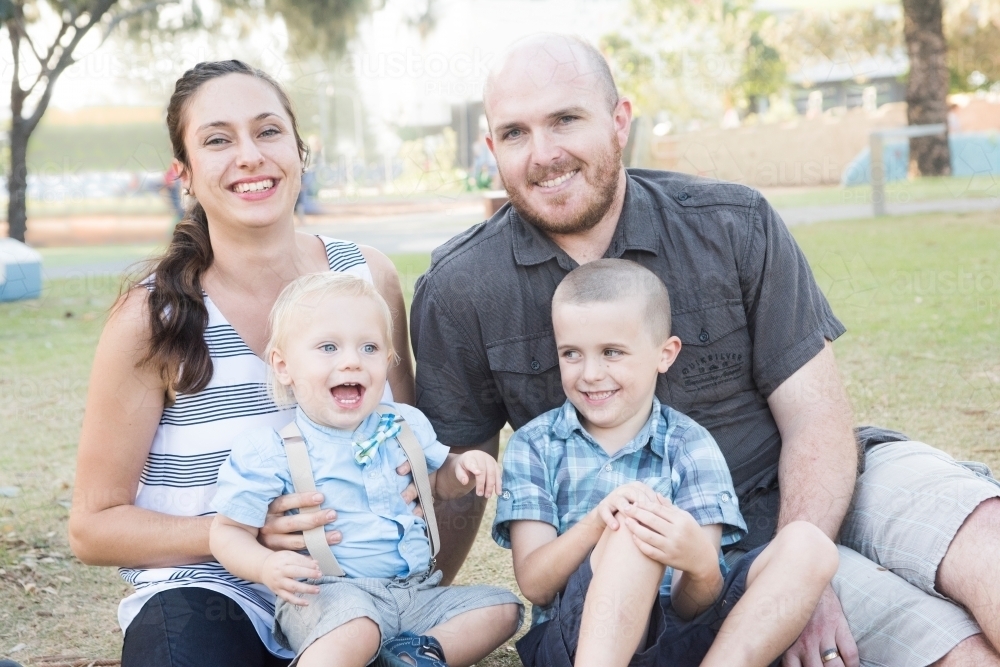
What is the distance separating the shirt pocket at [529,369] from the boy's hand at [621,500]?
Answer: 630 mm

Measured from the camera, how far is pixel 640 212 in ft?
9.62

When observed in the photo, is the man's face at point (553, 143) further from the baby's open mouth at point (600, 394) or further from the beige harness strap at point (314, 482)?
the beige harness strap at point (314, 482)

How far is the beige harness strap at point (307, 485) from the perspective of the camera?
7.75 feet

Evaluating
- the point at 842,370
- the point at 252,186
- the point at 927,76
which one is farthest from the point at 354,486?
the point at 927,76

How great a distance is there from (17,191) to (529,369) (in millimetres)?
11150

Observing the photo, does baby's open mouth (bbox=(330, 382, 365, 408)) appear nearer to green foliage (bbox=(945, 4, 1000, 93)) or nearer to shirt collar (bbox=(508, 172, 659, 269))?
shirt collar (bbox=(508, 172, 659, 269))

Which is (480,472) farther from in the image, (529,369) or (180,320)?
(180,320)

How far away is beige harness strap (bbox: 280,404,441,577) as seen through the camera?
93.1 inches

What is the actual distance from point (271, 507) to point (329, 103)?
1474 cm

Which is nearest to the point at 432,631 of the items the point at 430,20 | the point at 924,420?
the point at 924,420

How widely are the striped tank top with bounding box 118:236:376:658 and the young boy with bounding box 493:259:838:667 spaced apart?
2.05 ft

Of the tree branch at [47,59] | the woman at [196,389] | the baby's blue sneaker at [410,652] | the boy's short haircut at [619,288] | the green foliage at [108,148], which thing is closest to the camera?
the baby's blue sneaker at [410,652]

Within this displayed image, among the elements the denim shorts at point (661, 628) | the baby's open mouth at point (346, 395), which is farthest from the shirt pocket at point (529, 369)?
the denim shorts at point (661, 628)

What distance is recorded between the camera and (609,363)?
256 cm
